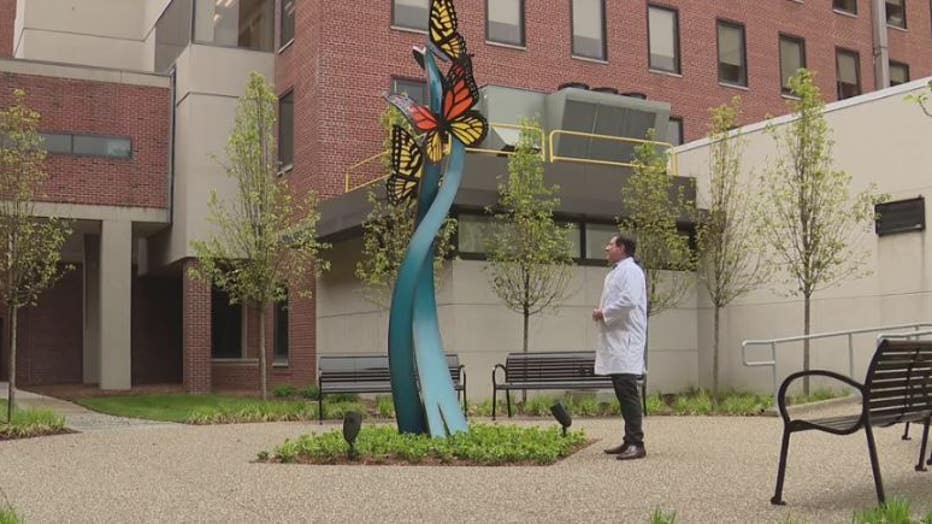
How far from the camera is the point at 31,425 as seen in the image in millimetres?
11562

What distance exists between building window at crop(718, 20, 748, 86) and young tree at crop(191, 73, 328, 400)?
1482cm

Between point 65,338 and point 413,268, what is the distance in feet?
81.0

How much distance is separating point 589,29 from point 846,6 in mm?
10181

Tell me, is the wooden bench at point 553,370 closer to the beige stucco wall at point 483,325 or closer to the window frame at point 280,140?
the beige stucco wall at point 483,325

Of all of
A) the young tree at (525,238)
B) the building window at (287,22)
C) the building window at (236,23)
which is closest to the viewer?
the young tree at (525,238)

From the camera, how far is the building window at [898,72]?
102ft

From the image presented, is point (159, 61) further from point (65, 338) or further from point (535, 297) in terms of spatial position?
point (535, 297)

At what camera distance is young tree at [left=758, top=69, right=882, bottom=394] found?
15375mm

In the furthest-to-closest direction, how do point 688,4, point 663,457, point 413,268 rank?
1. point 688,4
2. point 413,268
3. point 663,457

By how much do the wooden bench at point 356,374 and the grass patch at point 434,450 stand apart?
4.18 m

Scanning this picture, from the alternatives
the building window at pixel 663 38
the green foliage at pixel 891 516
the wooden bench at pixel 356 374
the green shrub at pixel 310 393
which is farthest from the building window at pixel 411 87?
the green foliage at pixel 891 516

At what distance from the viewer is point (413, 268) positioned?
913cm

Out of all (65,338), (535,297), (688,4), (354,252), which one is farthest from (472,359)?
(65,338)

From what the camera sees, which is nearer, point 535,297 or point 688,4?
point 535,297
